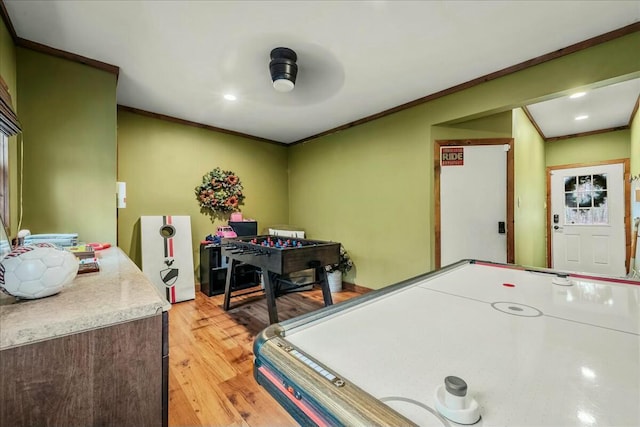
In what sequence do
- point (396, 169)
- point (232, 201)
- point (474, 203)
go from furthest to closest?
point (232, 201) → point (396, 169) → point (474, 203)

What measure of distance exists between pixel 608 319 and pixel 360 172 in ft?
10.2

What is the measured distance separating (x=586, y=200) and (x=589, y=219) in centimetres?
33

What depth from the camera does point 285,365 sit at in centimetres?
67

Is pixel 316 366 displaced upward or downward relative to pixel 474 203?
downward

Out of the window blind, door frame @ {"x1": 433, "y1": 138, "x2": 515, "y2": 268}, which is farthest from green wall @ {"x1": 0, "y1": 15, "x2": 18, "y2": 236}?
door frame @ {"x1": 433, "y1": 138, "x2": 515, "y2": 268}

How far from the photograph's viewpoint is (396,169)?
3.46 m

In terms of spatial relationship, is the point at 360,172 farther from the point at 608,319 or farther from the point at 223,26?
the point at 608,319

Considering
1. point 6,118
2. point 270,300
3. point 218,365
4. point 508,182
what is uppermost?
point 6,118

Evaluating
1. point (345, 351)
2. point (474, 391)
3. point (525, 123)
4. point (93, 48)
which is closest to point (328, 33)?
point (93, 48)

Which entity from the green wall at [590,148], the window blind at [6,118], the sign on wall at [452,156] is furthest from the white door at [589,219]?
the window blind at [6,118]

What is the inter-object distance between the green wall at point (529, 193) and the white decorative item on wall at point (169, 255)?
410 centimetres

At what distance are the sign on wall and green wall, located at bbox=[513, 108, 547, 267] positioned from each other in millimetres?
615

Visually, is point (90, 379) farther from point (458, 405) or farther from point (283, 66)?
point (283, 66)

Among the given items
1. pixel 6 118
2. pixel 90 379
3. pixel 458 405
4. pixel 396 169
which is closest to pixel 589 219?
pixel 396 169
